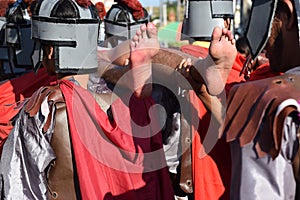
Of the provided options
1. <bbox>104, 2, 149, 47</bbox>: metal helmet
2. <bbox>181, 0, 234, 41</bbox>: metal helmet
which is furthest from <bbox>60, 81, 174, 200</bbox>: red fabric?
<bbox>104, 2, 149, 47</bbox>: metal helmet

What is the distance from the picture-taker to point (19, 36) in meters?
4.47

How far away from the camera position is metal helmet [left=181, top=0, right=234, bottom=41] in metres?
3.89

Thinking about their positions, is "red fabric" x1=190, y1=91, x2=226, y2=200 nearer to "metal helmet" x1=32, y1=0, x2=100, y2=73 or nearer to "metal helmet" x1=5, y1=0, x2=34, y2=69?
"metal helmet" x1=32, y1=0, x2=100, y2=73

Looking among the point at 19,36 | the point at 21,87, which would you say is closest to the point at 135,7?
the point at 19,36

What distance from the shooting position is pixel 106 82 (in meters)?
3.27

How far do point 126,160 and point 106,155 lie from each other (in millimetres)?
91

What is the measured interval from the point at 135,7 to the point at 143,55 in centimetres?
201

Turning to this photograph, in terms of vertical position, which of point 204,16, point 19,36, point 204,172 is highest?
point 204,16

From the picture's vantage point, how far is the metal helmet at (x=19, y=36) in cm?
444

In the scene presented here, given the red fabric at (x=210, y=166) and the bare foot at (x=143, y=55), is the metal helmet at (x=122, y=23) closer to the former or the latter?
the red fabric at (x=210, y=166)

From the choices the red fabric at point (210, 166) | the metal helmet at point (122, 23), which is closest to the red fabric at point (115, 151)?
the red fabric at point (210, 166)

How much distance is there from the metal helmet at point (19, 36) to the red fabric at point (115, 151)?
1654 millimetres

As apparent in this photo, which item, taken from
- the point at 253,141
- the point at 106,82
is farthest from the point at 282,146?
the point at 106,82

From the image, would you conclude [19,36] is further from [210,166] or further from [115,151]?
[210,166]
